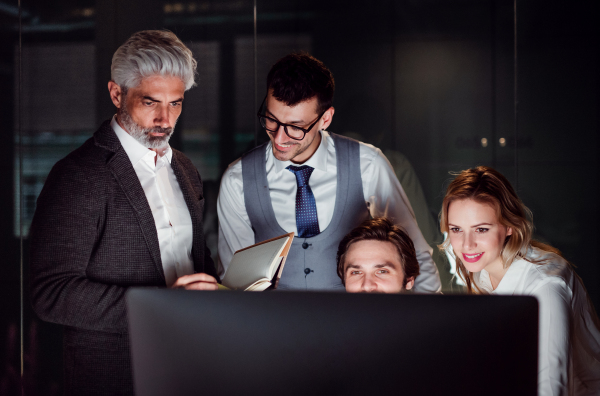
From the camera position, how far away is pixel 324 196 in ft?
6.27

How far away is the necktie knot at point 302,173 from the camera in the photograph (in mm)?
1904

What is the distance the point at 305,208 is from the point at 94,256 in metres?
0.81

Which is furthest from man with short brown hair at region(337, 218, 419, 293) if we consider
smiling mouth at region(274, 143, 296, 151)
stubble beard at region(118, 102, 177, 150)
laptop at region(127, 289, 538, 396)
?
laptop at region(127, 289, 538, 396)

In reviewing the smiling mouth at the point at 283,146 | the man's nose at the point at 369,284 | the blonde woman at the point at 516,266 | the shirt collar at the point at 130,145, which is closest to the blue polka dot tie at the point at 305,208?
the smiling mouth at the point at 283,146

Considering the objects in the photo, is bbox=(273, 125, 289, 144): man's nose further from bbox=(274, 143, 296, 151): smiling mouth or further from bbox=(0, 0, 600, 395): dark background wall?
bbox=(0, 0, 600, 395): dark background wall

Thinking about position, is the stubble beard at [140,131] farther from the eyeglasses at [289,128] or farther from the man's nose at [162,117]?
the eyeglasses at [289,128]

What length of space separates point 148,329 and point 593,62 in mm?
2814

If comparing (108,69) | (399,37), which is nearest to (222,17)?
(108,69)

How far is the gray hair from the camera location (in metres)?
1.56

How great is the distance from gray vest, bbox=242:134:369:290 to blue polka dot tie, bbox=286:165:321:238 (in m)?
0.03

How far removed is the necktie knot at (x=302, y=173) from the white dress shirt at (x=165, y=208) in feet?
1.60

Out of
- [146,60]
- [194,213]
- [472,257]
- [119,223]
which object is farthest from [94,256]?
[472,257]

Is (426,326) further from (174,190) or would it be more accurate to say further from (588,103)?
(588,103)

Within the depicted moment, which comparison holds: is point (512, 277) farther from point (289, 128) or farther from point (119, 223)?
point (119, 223)
